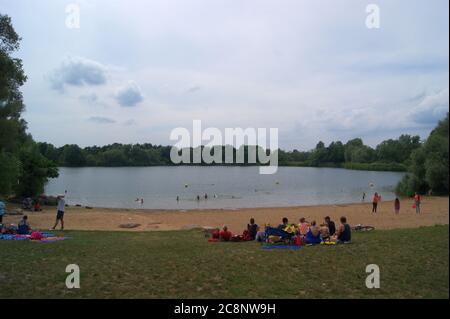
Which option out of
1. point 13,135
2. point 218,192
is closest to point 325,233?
point 13,135

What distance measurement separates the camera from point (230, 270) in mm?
8938

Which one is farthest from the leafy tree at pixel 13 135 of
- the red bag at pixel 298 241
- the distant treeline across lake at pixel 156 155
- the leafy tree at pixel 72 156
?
the leafy tree at pixel 72 156

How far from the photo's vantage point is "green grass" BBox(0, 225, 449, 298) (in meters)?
7.21

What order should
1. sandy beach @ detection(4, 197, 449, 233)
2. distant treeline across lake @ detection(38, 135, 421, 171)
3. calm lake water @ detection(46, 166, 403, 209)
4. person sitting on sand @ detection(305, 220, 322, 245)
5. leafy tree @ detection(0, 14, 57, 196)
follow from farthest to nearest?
distant treeline across lake @ detection(38, 135, 421, 171)
calm lake water @ detection(46, 166, 403, 209)
sandy beach @ detection(4, 197, 449, 233)
leafy tree @ detection(0, 14, 57, 196)
person sitting on sand @ detection(305, 220, 322, 245)

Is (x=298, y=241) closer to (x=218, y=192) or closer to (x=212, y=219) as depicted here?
(x=212, y=219)

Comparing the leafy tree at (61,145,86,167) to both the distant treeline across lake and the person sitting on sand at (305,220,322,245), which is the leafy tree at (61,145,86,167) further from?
the person sitting on sand at (305,220,322,245)

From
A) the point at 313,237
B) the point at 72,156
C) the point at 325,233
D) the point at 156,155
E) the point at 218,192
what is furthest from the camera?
the point at 156,155

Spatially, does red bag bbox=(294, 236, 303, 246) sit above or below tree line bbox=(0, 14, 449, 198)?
below

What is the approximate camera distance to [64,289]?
7500mm

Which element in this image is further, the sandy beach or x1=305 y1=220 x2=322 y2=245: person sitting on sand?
the sandy beach

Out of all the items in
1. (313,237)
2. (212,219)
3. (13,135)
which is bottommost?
(212,219)

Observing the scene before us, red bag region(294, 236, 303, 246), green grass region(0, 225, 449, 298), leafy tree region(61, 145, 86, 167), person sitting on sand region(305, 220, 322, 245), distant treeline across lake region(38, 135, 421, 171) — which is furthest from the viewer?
leafy tree region(61, 145, 86, 167)

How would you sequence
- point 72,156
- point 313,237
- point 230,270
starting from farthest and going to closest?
1. point 72,156
2. point 313,237
3. point 230,270

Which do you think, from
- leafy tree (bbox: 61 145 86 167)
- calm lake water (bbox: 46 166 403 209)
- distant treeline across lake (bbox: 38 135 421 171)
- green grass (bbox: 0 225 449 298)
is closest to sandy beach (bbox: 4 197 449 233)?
green grass (bbox: 0 225 449 298)
